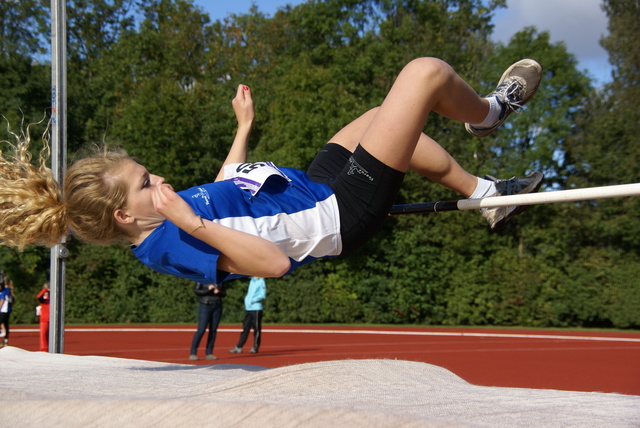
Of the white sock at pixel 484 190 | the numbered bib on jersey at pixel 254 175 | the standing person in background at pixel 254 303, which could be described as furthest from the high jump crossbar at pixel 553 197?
the standing person in background at pixel 254 303

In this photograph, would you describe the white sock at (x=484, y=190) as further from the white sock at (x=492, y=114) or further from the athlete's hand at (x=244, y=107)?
the athlete's hand at (x=244, y=107)

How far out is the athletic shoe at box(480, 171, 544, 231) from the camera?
10.1 feet

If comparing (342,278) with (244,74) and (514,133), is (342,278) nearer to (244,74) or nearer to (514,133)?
(514,133)

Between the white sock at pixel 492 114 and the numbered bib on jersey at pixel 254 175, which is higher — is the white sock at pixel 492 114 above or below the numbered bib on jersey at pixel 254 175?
above

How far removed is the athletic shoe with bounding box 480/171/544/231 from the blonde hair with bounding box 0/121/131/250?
65.6 inches

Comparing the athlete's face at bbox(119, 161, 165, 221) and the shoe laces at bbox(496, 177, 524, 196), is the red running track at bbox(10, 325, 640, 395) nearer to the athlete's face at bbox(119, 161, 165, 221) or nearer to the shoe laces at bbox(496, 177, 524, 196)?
the shoe laces at bbox(496, 177, 524, 196)

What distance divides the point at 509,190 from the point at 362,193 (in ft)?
2.54

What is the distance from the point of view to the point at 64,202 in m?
2.75

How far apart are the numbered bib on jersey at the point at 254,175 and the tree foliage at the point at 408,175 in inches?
583

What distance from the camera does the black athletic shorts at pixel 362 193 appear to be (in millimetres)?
2678

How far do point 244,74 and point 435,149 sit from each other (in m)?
24.1

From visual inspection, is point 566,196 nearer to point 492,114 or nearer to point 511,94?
point 492,114

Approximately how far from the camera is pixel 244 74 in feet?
86.1

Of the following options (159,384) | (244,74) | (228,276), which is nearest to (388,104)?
(228,276)
